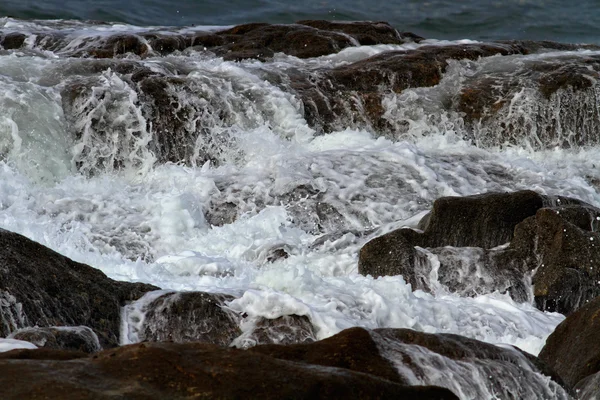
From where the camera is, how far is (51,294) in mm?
6566

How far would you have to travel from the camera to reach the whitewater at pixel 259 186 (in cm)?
802

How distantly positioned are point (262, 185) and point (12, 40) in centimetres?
581

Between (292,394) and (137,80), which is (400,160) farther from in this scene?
(292,394)

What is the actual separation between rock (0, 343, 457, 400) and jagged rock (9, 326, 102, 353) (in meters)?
1.25

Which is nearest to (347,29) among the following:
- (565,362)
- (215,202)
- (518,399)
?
(215,202)

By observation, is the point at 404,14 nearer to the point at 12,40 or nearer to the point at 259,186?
the point at 12,40

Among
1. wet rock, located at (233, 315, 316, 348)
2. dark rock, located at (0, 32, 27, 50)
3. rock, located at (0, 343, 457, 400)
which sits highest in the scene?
rock, located at (0, 343, 457, 400)

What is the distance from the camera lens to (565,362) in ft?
20.7

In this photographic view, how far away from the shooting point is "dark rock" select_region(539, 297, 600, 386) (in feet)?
19.9

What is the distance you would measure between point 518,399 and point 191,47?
1169 cm

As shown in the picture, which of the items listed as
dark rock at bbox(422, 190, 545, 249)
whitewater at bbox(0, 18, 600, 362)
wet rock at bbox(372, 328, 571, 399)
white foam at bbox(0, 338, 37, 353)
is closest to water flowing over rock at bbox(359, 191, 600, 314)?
dark rock at bbox(422, 190, 545, 249)

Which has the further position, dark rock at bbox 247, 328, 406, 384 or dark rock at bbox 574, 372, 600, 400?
dark rock at bbox 574, 372, 600, 400

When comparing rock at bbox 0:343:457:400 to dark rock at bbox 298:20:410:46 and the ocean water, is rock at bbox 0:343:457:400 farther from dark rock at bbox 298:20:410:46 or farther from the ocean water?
dark rock at bbox 298:20:410:46

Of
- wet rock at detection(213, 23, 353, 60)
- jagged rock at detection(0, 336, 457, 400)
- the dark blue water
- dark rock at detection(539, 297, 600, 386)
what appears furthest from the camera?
the dark blue water
